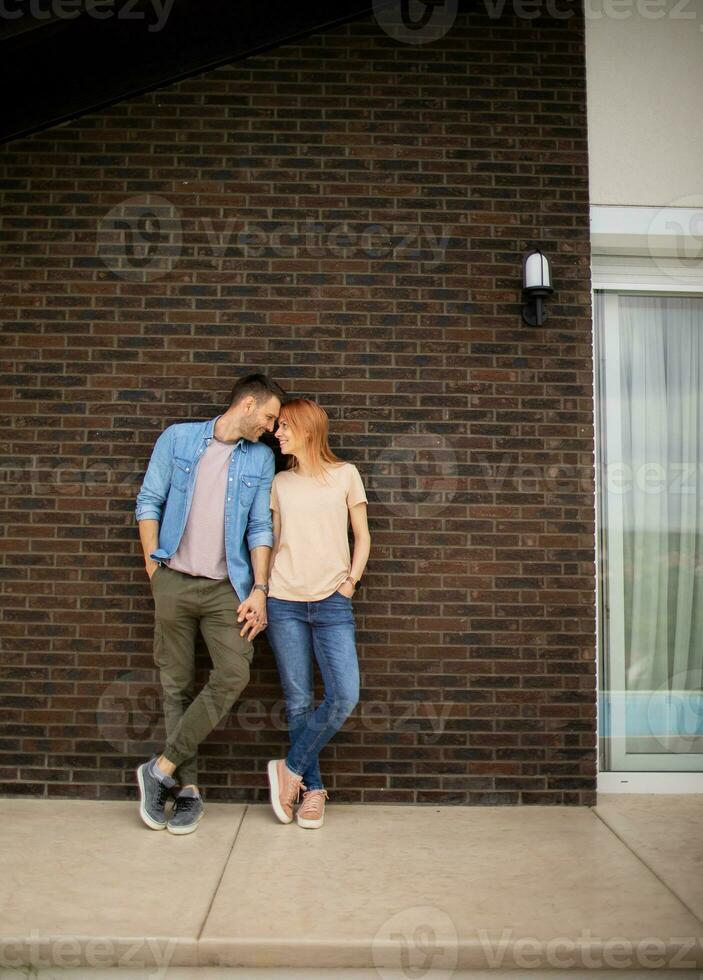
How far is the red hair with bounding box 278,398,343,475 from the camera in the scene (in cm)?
387

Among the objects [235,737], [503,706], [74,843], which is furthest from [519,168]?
[74,843]

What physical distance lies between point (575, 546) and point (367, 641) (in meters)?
1.17

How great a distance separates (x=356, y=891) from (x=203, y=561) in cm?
153

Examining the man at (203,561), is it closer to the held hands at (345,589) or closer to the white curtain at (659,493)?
the held hands at (345,589)

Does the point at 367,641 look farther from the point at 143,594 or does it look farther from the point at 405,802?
the point at 143,594

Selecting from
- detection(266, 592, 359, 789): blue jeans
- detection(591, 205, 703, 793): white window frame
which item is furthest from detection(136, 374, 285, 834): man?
detection(591, 205, 703, 793): white window frame

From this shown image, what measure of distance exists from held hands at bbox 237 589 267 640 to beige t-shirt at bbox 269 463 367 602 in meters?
0.08

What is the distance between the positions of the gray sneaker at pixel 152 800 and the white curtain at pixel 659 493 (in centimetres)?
249

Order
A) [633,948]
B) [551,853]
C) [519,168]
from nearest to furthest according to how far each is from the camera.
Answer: [633,948], [551,853], [519,168]

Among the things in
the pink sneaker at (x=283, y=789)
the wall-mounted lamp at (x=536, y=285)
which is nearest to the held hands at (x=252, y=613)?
the pink sneaker at (x=283, y=789)

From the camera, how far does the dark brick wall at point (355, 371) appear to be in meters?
A: 4.12

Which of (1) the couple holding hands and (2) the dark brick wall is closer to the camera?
(1) the couple holding hands

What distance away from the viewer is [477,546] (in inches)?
166

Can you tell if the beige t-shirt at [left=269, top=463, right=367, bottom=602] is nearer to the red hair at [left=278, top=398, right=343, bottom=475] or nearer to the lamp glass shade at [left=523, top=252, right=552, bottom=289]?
the red hair at [left=278, top=398, right=343, bottom=475]
